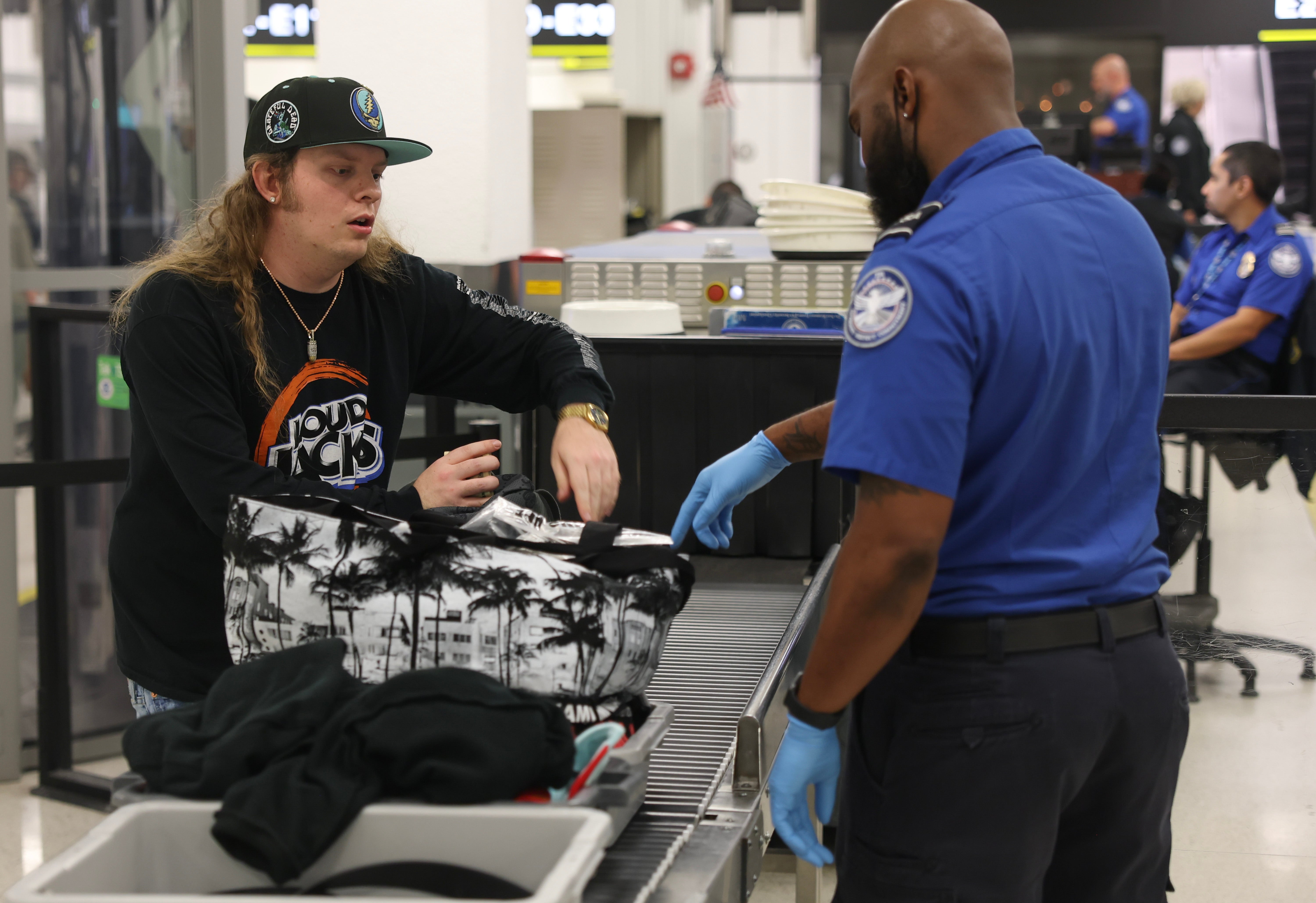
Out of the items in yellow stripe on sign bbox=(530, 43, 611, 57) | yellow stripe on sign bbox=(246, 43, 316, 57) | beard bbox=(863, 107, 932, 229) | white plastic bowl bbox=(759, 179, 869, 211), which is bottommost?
beard bbox=(863, 107, 932, 229)

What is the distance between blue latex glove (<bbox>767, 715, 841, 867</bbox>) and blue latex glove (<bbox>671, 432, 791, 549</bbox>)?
44 centimetres

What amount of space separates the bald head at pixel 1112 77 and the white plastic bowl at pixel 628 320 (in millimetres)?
7702

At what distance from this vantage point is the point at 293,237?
1692 millimetres

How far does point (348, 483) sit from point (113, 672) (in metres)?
2.37

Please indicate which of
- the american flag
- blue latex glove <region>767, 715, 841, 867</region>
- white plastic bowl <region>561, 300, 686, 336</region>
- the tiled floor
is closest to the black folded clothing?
blue latex glove <region>767, 715, 841, 867</region>

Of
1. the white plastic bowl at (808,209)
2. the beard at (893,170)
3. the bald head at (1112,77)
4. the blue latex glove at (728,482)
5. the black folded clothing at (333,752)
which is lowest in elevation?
the black folded clothing at (333,752)

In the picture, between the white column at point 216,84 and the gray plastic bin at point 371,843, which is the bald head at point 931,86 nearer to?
the gray plastic bin at point 371,843

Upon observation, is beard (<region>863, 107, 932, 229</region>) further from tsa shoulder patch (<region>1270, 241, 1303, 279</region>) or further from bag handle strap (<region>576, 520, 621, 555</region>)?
tsa shoulder patch (<region>1270, 241, 1303, 279</region>)

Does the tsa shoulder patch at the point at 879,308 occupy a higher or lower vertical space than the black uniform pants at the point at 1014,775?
higher

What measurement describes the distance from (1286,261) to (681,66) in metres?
9.20

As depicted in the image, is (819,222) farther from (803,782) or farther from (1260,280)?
(1260,280)

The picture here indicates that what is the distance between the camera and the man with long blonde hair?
61.4 inches

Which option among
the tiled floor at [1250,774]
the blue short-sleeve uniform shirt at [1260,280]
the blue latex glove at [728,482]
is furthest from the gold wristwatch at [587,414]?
the blue short-sleeve uniform shirt at [1260,280]

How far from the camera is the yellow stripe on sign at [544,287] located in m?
3.14
